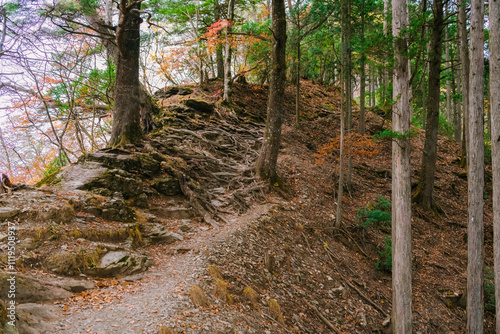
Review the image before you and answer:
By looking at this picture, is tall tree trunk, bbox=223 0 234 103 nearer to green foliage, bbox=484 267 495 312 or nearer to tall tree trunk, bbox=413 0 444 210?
tall tree trunk, bbox=413 0 444 210

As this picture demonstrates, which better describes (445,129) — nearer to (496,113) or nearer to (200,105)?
(496,113)

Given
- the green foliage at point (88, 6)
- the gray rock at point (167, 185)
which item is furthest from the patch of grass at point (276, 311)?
the green foliage at point (88, 6)

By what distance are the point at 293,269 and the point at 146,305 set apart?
407cm

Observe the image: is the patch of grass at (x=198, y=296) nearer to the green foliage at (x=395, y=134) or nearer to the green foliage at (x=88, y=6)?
the green foliage at (x=395, y=134)

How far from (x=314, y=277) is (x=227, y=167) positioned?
4994 mm

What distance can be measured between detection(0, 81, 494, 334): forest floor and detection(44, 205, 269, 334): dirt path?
0.02 metres

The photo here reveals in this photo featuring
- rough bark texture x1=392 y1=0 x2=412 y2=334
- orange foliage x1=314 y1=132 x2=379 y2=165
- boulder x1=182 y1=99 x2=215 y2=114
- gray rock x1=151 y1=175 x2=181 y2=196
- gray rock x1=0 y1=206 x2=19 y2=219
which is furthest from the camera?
boulder x1=182 y1=99 x2=215 y2=114

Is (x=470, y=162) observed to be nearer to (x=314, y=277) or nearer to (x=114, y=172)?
(x=314, y=277)

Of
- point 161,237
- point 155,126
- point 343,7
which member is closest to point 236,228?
point 161,237

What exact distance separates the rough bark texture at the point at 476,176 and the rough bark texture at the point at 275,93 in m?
5.21

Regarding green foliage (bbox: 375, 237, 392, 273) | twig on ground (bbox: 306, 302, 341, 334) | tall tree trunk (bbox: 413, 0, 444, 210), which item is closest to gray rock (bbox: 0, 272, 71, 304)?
twig on ground (bbox: 306, 302, 341, 334)

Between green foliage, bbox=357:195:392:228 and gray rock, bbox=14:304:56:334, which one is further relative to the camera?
green foliage, bbox=357:195:392:228

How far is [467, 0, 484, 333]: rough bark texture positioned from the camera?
257 inches

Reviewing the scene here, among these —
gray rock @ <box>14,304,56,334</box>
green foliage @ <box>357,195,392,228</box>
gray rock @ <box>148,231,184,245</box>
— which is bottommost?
green foliage @ <box>357,195,392,228</box>
